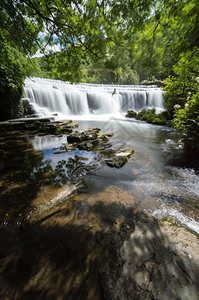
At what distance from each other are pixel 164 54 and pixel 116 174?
170 inches

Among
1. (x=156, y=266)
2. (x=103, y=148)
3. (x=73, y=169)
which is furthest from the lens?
(x=103, y=148)

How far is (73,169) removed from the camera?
3793 mm

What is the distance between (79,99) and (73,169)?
59.7ft

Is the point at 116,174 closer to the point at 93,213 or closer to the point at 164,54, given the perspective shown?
the point at 93,213

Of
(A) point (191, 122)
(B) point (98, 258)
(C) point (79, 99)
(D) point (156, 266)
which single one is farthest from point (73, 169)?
(C) point (79, 99)

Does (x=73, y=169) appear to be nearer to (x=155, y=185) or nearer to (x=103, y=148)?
(x=103, y=148)

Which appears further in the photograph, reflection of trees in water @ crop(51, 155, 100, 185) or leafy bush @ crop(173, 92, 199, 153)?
leafy bush @ crop(173, 92, 199, 153)

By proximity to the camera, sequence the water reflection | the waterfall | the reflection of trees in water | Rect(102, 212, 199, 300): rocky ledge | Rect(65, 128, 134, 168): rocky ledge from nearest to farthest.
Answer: Rect(102, 212, 199, 300): rocky ledge → the water reflection → the reflection of trees in water → Rect(65, 128, 134, 168): rocky ledge → the waterfall

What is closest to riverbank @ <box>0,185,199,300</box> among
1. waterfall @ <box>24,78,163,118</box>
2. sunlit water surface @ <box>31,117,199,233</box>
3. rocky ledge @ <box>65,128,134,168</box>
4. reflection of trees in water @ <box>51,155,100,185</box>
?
sunlit water surface @ <box>31,117,199,233</box>

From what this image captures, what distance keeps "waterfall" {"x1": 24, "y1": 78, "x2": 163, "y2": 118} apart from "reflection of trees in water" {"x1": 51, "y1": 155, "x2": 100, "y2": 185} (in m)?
11.5

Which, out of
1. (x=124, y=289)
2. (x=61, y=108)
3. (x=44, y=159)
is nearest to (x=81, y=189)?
(x=124, y=289)

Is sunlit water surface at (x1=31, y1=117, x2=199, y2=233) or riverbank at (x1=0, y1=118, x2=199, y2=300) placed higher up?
riverbank at (x1=0, y1=118, x2=199, y2=300)

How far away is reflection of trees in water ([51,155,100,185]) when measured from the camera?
325 centimetres

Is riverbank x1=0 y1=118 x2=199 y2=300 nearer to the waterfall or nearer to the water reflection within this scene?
the water reflection
